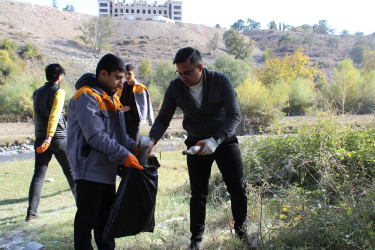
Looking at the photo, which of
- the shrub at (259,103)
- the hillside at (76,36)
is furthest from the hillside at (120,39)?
the shrub at (259,103)

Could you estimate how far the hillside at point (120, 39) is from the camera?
2163 inches

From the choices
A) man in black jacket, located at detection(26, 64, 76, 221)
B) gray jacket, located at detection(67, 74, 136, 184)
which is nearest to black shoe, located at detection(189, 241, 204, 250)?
gray jacket, located at detection(67, 74, 136, 184)

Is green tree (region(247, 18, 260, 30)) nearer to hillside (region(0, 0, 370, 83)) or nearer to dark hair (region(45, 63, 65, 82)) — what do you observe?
hillside (region(0, 0, 370, 83))

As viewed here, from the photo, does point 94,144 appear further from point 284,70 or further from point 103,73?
point 284,70

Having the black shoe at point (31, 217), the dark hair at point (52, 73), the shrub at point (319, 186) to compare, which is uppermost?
the dark hair at point (52, 73)

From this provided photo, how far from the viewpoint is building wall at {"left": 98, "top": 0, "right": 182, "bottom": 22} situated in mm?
100250

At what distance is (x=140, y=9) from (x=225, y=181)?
10797 cm

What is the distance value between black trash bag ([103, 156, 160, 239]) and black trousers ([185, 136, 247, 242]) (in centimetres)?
41

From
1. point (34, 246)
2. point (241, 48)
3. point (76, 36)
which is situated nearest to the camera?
point (34, 246)

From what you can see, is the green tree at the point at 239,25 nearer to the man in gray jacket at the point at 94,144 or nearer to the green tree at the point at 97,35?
the green tree at the point at 97,35

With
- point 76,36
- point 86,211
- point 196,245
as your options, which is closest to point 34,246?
point 86,211

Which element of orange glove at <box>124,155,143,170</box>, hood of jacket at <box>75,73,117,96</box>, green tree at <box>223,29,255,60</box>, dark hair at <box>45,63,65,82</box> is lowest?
orange glove at <box>124,155,143,170</box>

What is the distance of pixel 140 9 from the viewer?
102875mm

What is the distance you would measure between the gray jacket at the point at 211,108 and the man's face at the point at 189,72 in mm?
95
